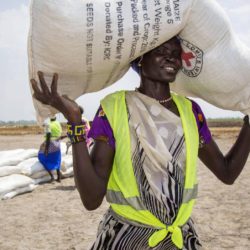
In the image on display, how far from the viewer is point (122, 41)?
1.32 meters

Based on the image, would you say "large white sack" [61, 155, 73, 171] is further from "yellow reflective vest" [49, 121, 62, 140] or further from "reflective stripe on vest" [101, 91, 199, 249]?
"reflective stripe on vest" [101, 91, 199, 249]

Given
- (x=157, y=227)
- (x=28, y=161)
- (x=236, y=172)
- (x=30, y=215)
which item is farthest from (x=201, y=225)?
(x=28, y=161)

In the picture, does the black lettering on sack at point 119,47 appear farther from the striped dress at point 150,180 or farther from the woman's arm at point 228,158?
the woman's arm at point 228,158

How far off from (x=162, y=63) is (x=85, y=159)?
0.42 metres

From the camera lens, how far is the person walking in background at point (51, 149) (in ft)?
22.9

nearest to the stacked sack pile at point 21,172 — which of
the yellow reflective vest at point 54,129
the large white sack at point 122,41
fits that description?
the yellow reflective vest at point 54,129

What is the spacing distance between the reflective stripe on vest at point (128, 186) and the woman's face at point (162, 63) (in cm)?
14

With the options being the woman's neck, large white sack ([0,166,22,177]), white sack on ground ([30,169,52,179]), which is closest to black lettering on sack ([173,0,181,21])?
the woman's neck

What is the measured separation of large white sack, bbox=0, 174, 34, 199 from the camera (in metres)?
5.75

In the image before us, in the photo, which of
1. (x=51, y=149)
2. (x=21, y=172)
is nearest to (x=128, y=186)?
(x=21, y=172)

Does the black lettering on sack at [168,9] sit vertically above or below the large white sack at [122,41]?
above

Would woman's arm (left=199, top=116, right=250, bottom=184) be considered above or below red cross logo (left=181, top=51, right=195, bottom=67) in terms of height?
below

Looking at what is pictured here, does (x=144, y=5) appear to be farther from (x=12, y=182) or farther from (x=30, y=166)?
(x=30, y=166)

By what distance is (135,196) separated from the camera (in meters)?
1.28
